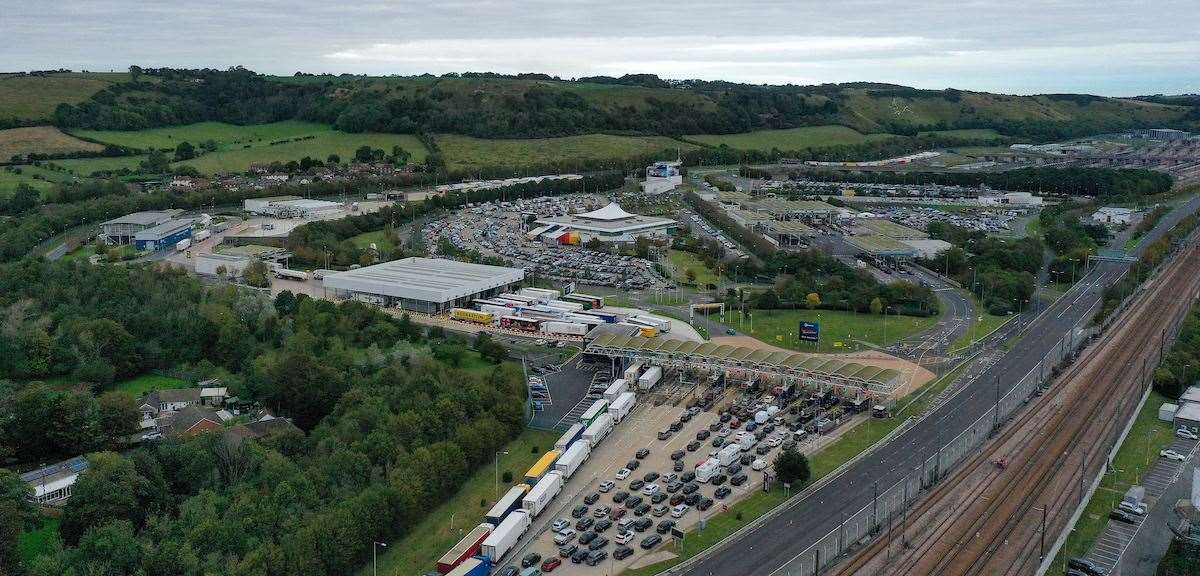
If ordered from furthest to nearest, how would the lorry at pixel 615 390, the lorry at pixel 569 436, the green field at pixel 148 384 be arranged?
the green field at pixel 148 384 → the lorry at pixel 615 390 → the lorry at pixel 569 436

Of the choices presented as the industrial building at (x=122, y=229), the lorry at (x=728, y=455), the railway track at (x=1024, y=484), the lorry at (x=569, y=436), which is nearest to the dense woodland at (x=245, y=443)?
the lorry at (x=569, y=436)

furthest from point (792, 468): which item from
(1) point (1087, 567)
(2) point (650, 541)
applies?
(1) point (1087, 567)

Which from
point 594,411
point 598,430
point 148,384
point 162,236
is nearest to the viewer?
point 598,430

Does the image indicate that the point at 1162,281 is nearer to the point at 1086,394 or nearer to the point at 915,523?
the point at 1086,394

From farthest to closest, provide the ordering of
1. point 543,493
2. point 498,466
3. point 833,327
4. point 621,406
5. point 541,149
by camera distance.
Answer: point 541,149 → point 833,327 → point 621,406 → point 498,466 → point 543,493

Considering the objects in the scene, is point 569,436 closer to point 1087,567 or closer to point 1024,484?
point 1024,484

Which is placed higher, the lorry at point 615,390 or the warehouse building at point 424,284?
the warehouse building at point 424,284

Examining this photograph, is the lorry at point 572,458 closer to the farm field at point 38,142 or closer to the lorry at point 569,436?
the lorry at point 569,436

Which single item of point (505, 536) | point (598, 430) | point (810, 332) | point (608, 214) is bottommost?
point (505, 536)
